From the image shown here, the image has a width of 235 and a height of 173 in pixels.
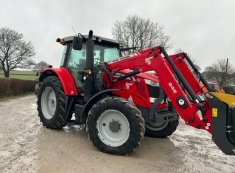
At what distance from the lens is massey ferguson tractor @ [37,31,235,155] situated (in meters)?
4.67

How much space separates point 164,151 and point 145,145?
488 millimetres

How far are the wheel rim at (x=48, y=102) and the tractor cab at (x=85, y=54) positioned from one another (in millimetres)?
825

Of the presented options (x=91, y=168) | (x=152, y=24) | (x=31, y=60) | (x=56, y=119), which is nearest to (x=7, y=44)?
(x=31, y=60)

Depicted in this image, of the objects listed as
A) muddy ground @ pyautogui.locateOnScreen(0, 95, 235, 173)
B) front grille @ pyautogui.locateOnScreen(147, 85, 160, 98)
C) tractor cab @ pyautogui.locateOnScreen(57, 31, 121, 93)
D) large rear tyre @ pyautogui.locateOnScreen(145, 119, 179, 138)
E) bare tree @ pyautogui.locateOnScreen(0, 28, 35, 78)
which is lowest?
muddy ground @ pyautogui.locateOnScreen(0, 95, 235, 173)

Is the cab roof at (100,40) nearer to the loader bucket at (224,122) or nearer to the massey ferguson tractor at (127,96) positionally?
the massey ferguson tractor at (127,96)

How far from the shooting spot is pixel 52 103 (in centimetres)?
761

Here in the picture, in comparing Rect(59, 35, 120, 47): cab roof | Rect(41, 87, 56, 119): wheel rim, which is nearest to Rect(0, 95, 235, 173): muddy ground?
Rect(41, 87, 56, 119): wheel rim

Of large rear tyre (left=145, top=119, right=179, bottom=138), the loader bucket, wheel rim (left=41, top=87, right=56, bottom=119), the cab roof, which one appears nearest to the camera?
the loader bucket

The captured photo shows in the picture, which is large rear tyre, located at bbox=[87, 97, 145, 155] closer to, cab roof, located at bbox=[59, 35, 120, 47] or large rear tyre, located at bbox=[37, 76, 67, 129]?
large rear tyre, located at bbox=[37, 76, 67, 129]

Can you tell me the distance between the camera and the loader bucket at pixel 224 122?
13.8 feet

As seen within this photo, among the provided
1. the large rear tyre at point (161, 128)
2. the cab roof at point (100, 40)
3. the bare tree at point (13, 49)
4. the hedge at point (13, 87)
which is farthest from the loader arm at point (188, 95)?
the bare tree at point (13, 49)

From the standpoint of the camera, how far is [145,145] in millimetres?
6066

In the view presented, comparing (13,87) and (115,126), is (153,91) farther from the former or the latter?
(13,87)

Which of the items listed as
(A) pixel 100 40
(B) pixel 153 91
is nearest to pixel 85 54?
(A) pixel 100 40
